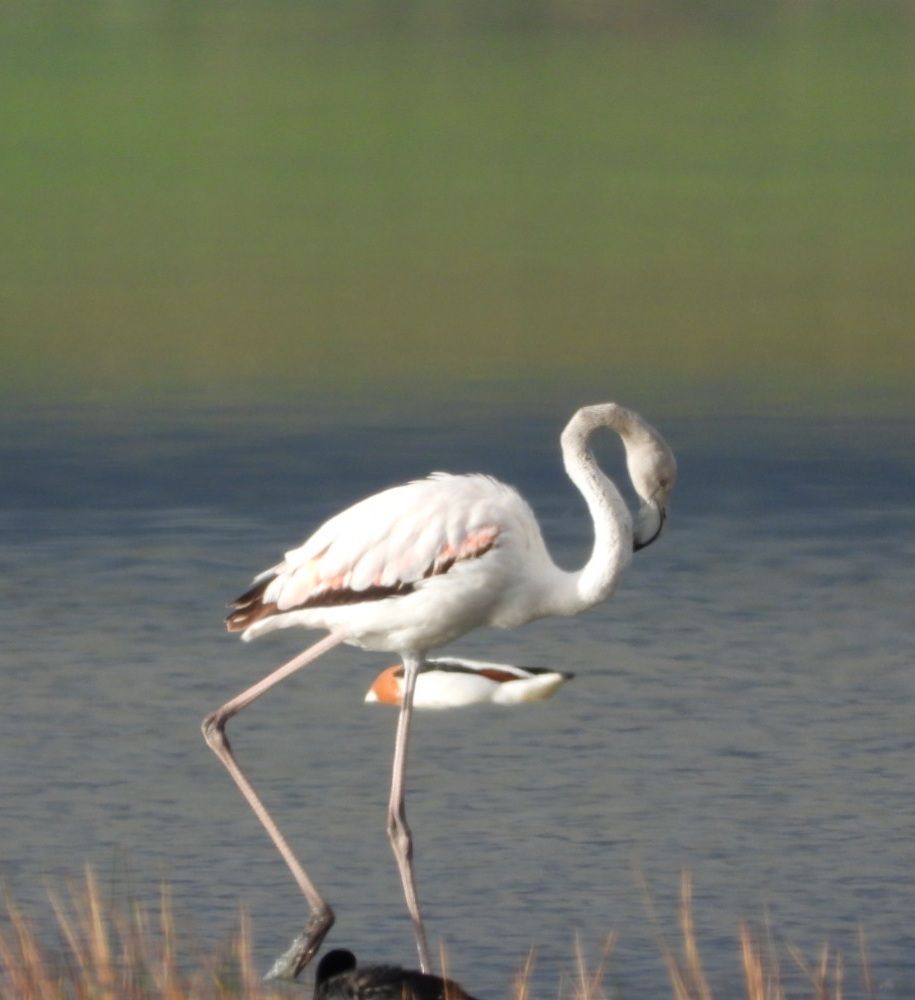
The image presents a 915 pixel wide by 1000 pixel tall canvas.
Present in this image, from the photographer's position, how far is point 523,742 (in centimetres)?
912

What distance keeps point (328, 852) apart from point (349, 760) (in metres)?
0.99

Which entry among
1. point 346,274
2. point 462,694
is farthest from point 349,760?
point 346,274

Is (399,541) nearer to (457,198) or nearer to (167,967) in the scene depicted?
(167,967)

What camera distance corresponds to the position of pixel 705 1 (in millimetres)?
59375

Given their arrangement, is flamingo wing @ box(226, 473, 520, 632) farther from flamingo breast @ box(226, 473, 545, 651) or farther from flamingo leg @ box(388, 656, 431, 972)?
flamingo leg @ box(388, 656, 431, 972)

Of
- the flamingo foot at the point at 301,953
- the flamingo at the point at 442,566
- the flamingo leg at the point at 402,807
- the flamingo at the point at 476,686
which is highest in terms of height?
the flamingo at the point at 442,566

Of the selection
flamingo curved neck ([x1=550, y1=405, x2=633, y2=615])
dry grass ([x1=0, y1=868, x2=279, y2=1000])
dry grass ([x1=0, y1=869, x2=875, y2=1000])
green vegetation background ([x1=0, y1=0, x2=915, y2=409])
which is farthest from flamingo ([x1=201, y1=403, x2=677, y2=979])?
green vegetation background ([x1=0, y1=0, x2=915, y2=409])

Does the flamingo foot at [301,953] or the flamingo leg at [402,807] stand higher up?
the flamingo leg at [402,807]

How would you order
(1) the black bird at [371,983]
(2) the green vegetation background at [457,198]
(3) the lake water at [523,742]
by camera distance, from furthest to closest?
(2) the green vegetation background at [457,198] → (3) the lake water at [523,742] → (1) the black bird at [371,983]

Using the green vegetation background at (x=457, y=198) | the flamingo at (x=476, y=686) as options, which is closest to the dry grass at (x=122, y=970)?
the flamingo at (x=476, y=686)

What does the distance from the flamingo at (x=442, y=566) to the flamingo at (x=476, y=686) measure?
2190mm

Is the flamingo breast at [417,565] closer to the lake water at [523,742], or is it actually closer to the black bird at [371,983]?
the lake water at [523,742]

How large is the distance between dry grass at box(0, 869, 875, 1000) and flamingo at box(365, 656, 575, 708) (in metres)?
2.25

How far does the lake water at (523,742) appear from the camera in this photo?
744cm
